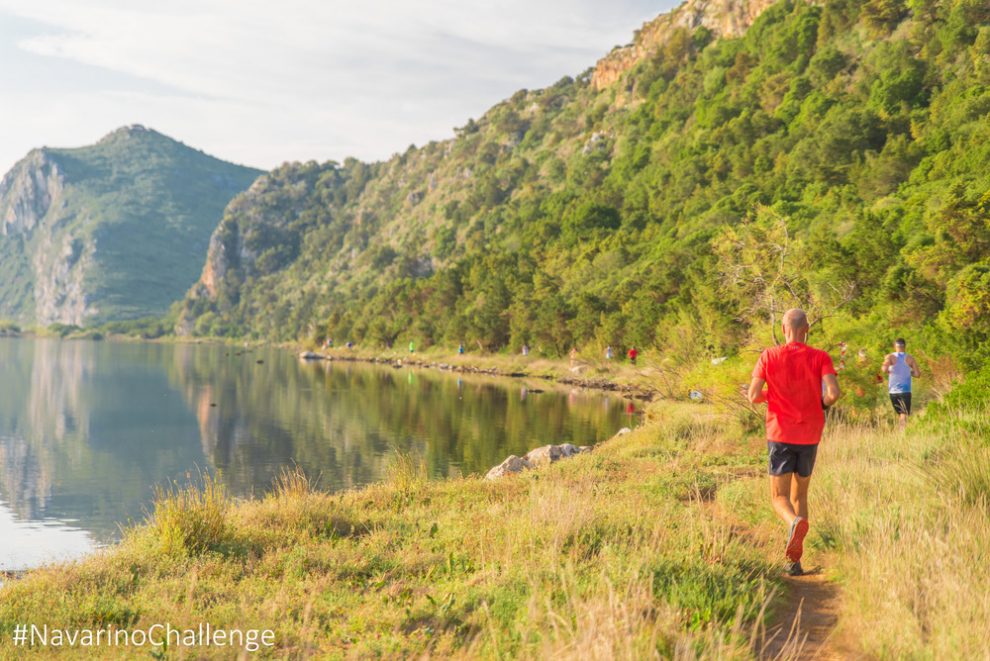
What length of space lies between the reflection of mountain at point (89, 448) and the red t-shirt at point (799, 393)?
1635cm

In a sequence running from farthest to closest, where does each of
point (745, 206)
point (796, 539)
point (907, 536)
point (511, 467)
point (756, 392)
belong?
point (745, 206) < point (511, 467) < point (756, 392) < point (796, 539) < point (907, 536)

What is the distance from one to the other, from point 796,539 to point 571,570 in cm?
273

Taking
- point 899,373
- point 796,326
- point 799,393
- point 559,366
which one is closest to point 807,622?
point 799,393

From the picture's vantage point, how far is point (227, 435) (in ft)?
116

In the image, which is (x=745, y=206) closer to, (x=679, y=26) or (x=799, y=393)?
(x=799, y=393)

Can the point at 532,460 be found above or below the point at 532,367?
above

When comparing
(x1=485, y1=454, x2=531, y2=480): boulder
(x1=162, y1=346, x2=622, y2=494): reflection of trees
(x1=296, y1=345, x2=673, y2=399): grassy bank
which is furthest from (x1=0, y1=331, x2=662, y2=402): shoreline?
(x1=485, y1=454, x2=531, y2=480): boulder

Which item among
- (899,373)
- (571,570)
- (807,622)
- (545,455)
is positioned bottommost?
(545,455)

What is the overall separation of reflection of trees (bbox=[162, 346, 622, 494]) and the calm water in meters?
0.09

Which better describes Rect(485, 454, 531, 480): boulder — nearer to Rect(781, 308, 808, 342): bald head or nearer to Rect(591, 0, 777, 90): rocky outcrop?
Rect(781, 308, 808, 342): bald head

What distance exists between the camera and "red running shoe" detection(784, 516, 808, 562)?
24.0ft

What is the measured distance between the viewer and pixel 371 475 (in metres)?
24.2

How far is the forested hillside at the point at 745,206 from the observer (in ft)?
91.5

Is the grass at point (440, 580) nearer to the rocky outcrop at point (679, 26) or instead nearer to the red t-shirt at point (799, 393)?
the red t-shirt at point (799, 393)
